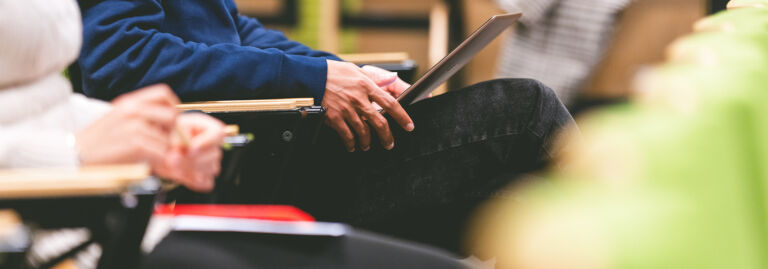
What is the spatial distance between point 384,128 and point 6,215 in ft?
2.11

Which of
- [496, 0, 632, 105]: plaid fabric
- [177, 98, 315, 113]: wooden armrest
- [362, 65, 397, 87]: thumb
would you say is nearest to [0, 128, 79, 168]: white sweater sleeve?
[177, 98, 315, 113]: wooden armrest

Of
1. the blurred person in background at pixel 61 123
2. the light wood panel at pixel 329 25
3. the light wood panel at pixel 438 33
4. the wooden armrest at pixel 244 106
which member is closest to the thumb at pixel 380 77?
the wooden armrest at pixel 244 106

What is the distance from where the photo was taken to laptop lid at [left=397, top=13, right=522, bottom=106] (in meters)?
1.07

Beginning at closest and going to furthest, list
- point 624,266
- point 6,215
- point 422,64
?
point 624,266 → point 6,215 → point 422,64

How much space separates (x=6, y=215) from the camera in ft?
1.79

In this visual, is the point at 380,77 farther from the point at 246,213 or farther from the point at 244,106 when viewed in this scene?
the point at 246,213

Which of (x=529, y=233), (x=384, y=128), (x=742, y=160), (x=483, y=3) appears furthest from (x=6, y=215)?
(x=483, y=3)

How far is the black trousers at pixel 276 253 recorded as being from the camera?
655mm

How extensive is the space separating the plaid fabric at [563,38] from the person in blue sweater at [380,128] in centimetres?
178

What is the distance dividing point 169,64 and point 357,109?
0.94ft

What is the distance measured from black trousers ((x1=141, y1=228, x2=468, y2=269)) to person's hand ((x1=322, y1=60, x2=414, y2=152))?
44 centimetres

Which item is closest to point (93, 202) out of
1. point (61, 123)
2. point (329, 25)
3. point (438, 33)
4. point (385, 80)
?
point (61, 123)

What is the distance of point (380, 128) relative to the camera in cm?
112

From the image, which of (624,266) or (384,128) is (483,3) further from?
(624,266)
